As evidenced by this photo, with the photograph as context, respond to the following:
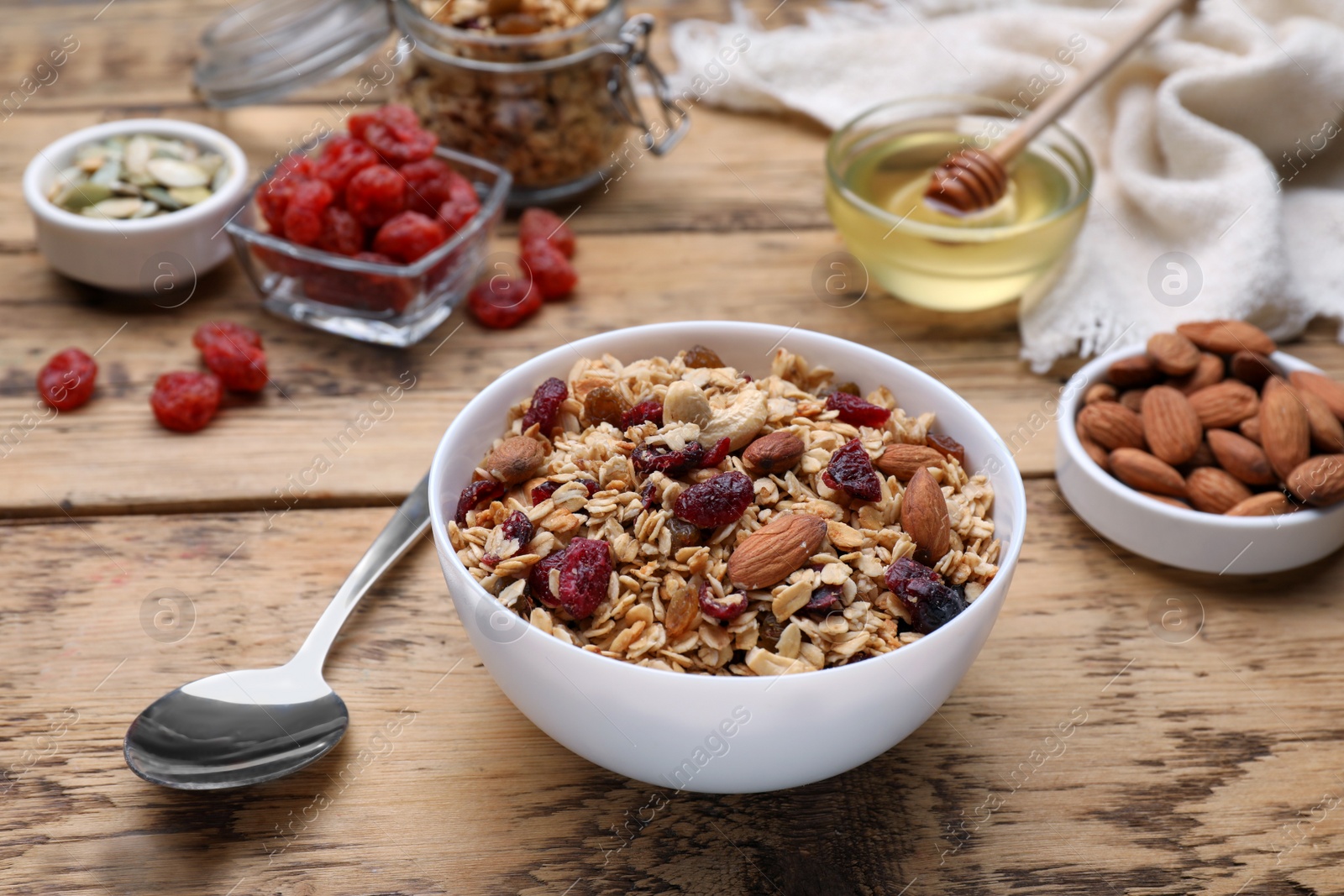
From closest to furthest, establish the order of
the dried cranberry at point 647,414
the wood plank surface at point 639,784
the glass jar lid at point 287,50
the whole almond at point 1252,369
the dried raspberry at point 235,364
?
the wood plank surface at point 639,784, the dried cranberry at point 647,414, the whole almond at point 1252,369, the dried raspberry at point 235,364, the glass jar lid at point 287,50

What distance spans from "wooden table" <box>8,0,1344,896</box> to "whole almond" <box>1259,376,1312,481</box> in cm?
12

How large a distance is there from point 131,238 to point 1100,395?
1115 millimetres

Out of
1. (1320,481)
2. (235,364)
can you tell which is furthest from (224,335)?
(1320,481)

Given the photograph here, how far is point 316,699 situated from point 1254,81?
4.49ft

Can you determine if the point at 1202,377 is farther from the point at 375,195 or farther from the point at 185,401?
the point at 185,401

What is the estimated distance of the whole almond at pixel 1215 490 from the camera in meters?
1.09

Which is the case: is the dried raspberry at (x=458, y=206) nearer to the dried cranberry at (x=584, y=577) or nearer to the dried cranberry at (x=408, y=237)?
the dried cranberry at (x=408, y=237)

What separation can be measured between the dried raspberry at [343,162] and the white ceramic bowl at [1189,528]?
0.85 metres

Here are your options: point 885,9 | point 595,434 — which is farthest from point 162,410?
point 885,9

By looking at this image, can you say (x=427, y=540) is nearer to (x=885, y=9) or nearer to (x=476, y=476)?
(x=476, y=476)

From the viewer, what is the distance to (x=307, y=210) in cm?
131

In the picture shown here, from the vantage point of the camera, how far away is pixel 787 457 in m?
0.92

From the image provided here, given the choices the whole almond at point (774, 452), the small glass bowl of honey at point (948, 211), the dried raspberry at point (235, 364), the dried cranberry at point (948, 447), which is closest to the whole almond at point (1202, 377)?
the small glass bowl of honey at point (948, 211)

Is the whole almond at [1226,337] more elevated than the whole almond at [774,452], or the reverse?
the whole almond at [774,452]
